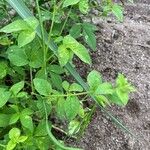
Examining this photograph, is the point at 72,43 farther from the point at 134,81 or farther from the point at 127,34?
the point at 127,34

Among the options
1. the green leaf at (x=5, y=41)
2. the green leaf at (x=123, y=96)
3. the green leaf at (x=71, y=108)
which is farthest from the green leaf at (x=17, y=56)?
the green leaf at (x=123, y=96)

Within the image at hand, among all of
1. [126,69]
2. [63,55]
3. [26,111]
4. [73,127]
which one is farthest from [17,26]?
[126,69]

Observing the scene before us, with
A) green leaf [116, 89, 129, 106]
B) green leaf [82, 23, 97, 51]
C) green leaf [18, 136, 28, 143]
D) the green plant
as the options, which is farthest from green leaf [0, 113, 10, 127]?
green leaf [82, 23, 97, 51]

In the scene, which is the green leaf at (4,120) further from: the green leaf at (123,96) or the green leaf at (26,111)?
the green leaf at (123,96)

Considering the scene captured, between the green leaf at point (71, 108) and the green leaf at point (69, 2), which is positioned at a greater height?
the green leaf at point (69, 2)

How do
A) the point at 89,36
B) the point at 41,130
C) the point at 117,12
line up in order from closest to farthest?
1. the point at 41,130
2. the point at 117,12
3. the point at 89,36

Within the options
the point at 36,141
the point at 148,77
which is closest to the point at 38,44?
the point at 36,141

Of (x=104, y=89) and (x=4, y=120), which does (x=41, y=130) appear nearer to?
(x=4, y=120)
